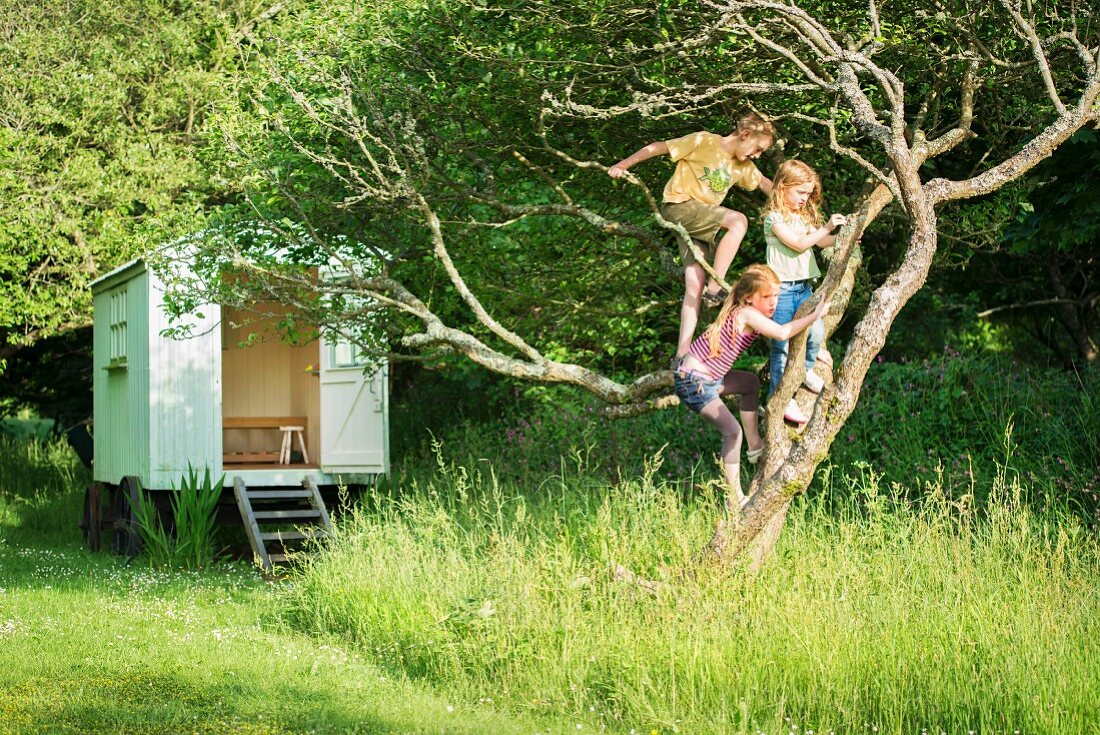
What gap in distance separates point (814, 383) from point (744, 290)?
1.91 ft

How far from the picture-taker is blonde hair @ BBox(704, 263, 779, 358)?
609cm

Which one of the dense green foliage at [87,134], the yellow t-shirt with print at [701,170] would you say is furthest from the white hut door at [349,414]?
the yellow t-shirt with print at [701,170]

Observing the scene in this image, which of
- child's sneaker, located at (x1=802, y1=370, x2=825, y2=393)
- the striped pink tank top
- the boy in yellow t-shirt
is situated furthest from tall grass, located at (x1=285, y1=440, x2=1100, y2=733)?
the boy in yellow t-shirt

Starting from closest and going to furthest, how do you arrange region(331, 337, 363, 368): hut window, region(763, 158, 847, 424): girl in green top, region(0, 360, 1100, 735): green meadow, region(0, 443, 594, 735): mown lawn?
region(0, 360, 1100, 735): green meadow
region(0, 443, 594, 735): mown lawn
region(763, 158, 847, 424): girl in green top
region(331, 337, 363, 368): hut window

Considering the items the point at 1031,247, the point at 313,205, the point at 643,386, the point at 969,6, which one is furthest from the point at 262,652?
the point at 1031,247

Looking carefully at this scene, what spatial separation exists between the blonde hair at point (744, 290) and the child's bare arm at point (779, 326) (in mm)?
100

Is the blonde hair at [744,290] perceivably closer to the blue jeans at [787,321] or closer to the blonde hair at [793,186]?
the blue jeans at [787,321]

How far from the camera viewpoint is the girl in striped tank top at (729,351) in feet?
20.0

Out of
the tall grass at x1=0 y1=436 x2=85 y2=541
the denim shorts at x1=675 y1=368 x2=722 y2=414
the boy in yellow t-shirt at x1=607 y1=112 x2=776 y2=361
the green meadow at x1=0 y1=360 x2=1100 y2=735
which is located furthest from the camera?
the tall grass at x1=0 y1=436 x2=85 y2=541

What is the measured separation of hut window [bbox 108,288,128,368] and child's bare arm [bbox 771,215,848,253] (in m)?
8.54

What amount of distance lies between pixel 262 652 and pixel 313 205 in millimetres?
3255

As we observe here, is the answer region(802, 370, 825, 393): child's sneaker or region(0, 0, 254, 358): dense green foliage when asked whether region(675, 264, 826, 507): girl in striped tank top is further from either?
region(0, 0, 254, 358): dense green foliage

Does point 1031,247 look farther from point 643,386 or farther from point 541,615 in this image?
point 541,615

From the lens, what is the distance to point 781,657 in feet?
16.8
